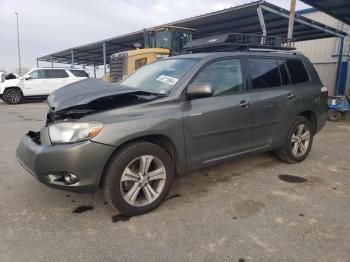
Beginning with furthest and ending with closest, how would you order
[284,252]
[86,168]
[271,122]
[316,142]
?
[316,142]
[271,122]
[86,168]
[284,252]

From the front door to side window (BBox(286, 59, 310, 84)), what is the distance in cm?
113

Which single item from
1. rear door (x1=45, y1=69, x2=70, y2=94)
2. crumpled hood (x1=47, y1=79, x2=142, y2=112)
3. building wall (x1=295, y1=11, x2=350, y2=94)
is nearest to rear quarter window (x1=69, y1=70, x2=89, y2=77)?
rear door (x1=45, y1=69, x2=70, y2=94)

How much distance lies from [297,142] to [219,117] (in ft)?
6.05

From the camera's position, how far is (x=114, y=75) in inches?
531

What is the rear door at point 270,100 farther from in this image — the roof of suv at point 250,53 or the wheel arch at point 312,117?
the wheel arch at point 312,117

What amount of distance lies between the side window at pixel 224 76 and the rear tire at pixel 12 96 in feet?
47.7

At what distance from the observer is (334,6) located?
35.0 feet

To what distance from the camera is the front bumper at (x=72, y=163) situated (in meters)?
2.83

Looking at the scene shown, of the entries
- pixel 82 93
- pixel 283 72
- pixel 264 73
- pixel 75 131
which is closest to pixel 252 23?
pixel 283 72

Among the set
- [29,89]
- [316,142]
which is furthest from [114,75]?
[316,142]

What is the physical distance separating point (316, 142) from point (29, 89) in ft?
45.9

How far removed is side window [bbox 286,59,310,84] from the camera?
186 inches

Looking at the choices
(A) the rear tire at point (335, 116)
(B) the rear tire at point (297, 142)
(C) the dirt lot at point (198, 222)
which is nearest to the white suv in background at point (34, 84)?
(A) the rear tire at point (335, 116)

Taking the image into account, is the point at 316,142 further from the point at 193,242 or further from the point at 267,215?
the point at 193,242
